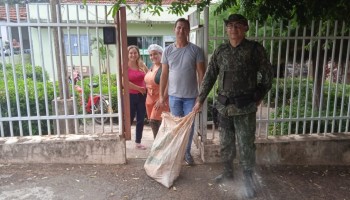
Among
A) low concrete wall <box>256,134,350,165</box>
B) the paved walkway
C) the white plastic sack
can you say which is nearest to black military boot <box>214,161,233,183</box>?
the paved walkway

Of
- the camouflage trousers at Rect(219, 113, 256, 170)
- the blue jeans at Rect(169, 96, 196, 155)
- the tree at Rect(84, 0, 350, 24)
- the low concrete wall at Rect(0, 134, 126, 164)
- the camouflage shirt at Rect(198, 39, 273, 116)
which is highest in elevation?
the tree at Rect(84, 0, 350, 24)

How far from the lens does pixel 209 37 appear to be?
3.87 metres

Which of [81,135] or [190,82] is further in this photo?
[81,135]

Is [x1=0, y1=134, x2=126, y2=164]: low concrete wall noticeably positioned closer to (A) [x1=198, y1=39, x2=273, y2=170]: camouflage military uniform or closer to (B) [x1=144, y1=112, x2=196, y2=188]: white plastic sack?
(B) [x1=144, y1=112, x2=196, y2=188]: white plastic sack

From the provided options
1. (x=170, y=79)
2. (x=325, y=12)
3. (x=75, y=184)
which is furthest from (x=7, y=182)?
(x=325, y=12)

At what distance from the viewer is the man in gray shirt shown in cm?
371

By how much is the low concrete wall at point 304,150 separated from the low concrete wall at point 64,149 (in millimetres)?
1926

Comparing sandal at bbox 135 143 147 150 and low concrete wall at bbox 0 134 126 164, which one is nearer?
low concrete wall at bbox 0 134 126 164

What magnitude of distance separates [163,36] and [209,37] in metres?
13.3

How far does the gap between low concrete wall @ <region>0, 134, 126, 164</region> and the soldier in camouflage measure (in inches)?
57.8

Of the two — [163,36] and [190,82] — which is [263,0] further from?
[163,36]

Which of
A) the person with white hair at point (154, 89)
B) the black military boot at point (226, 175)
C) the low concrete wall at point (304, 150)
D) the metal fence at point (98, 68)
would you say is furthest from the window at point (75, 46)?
the low concrete wall at point (304, 150)

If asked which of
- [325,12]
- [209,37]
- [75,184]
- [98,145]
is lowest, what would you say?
[75,184]

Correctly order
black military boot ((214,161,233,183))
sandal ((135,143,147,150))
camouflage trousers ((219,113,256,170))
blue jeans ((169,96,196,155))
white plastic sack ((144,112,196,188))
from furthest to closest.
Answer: sandal ((135,143,147,150)), blue jeans ((169,96,196,155)), black military boot ((214,161,233,183)), white plastic sack ((144,112,196,188)), camouflage trousers ((219,113,256,170))
